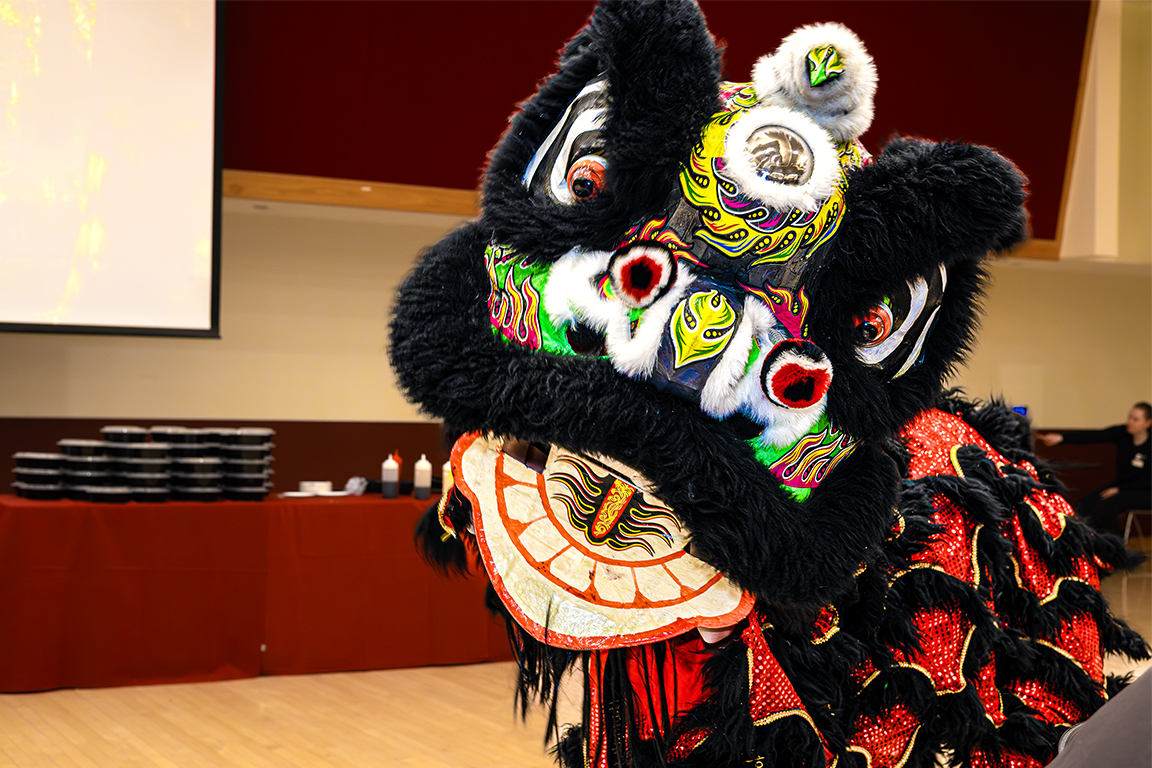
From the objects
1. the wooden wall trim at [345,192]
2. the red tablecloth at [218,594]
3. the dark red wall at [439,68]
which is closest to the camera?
the red tablecloth at [218,594]

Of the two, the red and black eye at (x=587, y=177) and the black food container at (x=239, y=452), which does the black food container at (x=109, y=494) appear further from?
the red and black eye at (x=587, y=177)

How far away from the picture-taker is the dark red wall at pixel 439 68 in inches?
175

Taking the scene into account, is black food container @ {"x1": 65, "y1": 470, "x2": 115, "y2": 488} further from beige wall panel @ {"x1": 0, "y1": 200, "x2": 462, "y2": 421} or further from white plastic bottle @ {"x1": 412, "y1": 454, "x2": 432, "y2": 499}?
beige wall panel @ {"x1": 0, "y1": 200, "x2": 462, "y2": 421}

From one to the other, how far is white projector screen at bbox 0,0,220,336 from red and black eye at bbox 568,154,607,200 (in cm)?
362

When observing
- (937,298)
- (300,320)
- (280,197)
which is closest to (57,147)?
(280,197)

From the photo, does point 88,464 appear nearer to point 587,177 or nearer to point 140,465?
point 140,465

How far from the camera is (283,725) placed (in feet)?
9.77

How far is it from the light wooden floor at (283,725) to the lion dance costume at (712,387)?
188 cm

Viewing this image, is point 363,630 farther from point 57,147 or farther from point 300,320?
point 300,320

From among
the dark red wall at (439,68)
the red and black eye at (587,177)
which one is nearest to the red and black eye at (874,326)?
the red and black eye at (587,177)

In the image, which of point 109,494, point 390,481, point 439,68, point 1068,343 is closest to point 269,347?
point 439,68

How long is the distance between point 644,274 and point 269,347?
513 centimetres

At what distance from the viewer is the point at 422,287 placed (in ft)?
2.90

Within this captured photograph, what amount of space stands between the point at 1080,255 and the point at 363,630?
16.4 ft
